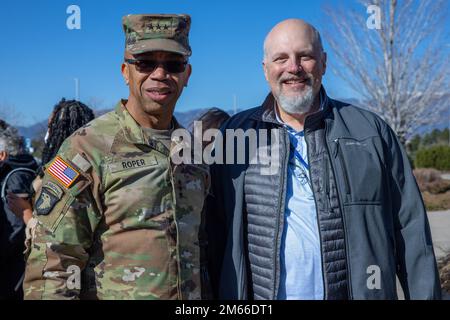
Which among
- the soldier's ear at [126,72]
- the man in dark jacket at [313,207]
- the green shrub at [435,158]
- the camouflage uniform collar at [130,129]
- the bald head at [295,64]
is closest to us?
the camouflage uniform collar at [130,129]

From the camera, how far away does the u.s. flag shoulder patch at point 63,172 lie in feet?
6.97

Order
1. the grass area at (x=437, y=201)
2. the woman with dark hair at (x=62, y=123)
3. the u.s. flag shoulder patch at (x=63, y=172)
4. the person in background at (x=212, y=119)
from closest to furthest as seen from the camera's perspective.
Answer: the u.s. flag shoulder patch at (x=63, y=172)
the person in background at (x=212, y=119)
the woman with dark hair at (x=62, y=123)
the grass area at (x=437, y=201)

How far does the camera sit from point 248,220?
2.72 metres

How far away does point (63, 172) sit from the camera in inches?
84.4

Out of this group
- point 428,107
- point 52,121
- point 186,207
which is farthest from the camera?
point 428,107

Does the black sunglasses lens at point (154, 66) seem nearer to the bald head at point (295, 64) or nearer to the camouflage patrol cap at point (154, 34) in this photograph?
the camouflage patrol cap at point (154, 34)

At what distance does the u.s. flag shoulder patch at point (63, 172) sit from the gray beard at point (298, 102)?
1239mm

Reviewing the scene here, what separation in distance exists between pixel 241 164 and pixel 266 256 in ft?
1.73

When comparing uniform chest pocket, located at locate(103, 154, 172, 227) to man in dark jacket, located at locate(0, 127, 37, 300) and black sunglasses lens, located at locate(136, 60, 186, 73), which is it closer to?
black sunglasses lens, located at locate(136, 60, 186, 73)

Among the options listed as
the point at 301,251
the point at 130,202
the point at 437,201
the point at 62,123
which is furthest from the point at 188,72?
the point at 437,201

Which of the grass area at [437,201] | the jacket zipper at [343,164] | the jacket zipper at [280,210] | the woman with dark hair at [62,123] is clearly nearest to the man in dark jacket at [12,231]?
the woman with dark hair at [62,123]

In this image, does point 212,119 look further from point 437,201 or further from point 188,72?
point 437,201
